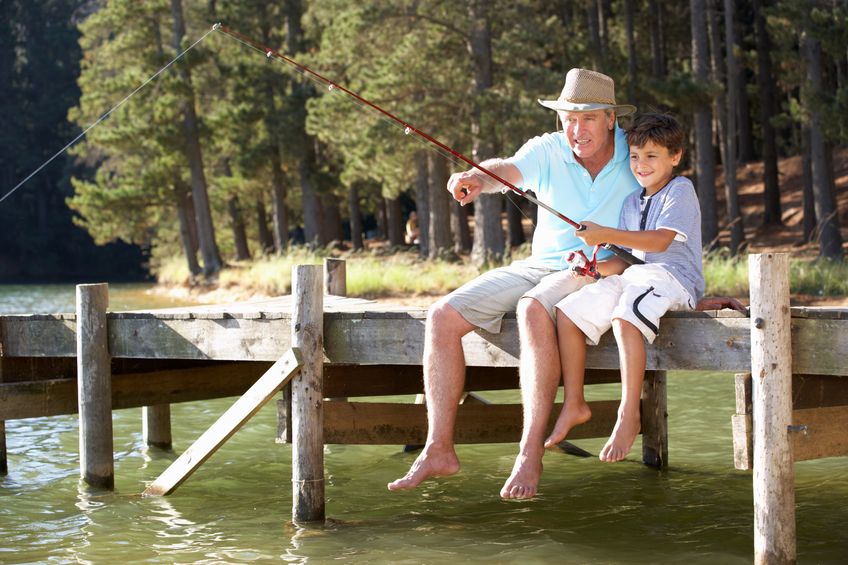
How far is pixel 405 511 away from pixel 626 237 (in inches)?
106

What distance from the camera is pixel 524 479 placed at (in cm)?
538

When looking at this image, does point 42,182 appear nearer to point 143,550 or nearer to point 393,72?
point 393,72

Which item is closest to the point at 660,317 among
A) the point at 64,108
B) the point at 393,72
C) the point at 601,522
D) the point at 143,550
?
the point at 601,522

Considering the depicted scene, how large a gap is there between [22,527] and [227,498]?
4.29 feet

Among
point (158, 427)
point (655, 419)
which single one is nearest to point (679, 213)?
point (655, 419)

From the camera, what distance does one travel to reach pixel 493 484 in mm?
8289

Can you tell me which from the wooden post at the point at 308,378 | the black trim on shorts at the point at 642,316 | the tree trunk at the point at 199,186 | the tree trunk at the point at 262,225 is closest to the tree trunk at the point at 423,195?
the tree trunk at the point at 199,186

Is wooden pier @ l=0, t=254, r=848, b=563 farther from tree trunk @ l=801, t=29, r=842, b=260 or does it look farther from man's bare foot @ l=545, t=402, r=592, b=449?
tree trunk @ l=801, t=29, r=842, b=260

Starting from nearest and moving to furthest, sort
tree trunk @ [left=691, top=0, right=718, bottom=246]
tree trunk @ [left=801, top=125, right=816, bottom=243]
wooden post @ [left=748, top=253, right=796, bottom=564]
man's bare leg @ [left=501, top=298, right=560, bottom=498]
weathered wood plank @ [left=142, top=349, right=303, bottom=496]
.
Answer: wooden post @ [left=748, top=253, right=796, bottom=564]
man's bare leg @ [left=501, top=298, right=560, bottom=498]
weathered wood plank @ [left=142, top=349, right=303, bottom=496]
tree trunk @ [left=691, top=0, right=718, bottom=246]
tree trunk @ [left=801, top=125, right=816, bottom=243]

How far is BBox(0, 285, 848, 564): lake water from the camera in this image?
645 centimetres

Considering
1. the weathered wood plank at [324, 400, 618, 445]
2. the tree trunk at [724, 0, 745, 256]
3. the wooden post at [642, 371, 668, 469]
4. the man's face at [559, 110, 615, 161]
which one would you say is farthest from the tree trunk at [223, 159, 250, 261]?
the man's face at [559, 110, 615, 161]

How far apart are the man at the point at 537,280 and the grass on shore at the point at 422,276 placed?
8.95 metres

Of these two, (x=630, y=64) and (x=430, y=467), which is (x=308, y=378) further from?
(x=630, y=64)

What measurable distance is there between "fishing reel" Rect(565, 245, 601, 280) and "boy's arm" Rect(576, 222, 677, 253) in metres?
0.10
